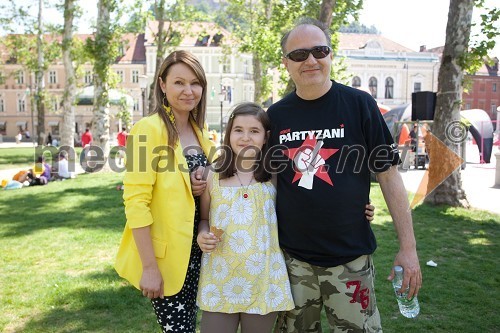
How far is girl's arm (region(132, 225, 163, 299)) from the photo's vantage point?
8.13 ft

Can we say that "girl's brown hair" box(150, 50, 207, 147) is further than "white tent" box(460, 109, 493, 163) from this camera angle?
No

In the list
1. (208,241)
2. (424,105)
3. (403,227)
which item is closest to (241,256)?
(208,241)

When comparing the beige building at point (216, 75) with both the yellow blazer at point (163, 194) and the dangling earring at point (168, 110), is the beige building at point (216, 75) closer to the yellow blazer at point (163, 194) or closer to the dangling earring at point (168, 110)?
the dangling earring at point (168, 110)

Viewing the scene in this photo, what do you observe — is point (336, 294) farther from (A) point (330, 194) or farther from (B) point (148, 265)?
(B) point (148, 265)

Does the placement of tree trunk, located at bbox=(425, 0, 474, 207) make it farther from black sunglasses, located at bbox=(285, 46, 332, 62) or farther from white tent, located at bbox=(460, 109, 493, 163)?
white tent, located at bbox=(460, 109, 493, 163)

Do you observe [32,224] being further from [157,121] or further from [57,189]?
[157,121]

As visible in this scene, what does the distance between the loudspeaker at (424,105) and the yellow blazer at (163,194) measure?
10618 millimetres

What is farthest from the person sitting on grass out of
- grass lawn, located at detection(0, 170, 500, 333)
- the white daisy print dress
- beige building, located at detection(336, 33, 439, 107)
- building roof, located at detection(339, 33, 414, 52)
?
building roof, located at detection(339, 33, 414, 52)

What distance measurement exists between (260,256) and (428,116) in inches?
418

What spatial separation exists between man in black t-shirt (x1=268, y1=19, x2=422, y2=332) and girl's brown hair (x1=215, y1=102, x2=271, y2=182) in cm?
9

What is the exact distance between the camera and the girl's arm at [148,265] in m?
2.48

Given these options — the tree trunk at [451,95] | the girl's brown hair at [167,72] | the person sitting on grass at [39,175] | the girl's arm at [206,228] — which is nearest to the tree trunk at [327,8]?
the tree trunk at [451,95]

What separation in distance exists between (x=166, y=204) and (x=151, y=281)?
0.41 m

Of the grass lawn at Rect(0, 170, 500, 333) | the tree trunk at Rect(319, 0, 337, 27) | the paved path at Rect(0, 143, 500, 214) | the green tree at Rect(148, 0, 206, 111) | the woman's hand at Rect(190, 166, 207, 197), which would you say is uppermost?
the green tree at Rect(148, 0, 206, 111)
